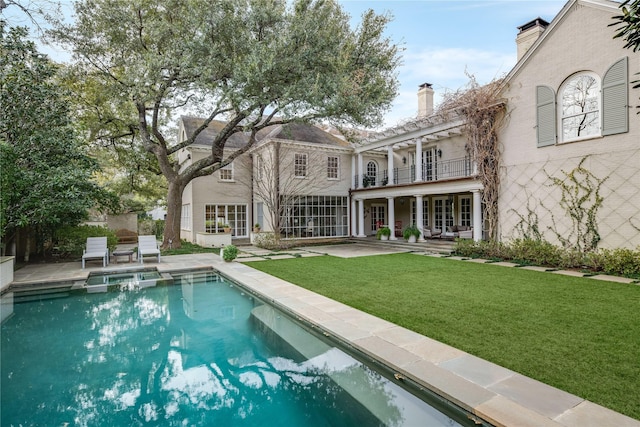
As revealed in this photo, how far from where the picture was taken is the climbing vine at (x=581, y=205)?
10.1m

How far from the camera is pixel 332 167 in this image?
65.0 feet

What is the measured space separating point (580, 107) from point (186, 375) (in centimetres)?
1294

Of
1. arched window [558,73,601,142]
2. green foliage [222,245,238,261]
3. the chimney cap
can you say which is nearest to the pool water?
green foliage [222,245,238,261]

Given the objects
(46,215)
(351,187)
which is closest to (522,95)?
(351,187)

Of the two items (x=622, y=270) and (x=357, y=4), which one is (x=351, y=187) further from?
(x=622, y=270)

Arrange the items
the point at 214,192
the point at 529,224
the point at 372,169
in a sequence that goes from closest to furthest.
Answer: the point at 529,224
the point at 214,192
the point at 372,169

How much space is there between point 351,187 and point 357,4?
964cm

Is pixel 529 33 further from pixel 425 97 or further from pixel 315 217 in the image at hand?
pixel 315 217

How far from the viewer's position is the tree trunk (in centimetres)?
1620

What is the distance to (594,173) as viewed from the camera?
33.0 ft

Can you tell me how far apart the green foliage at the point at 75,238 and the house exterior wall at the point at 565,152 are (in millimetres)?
15863

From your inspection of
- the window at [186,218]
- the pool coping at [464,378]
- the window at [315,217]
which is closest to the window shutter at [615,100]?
the pool coping at [464,378]

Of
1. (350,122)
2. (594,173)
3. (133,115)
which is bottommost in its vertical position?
(594,173)

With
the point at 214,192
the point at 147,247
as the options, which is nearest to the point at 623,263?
the point at 147,247
